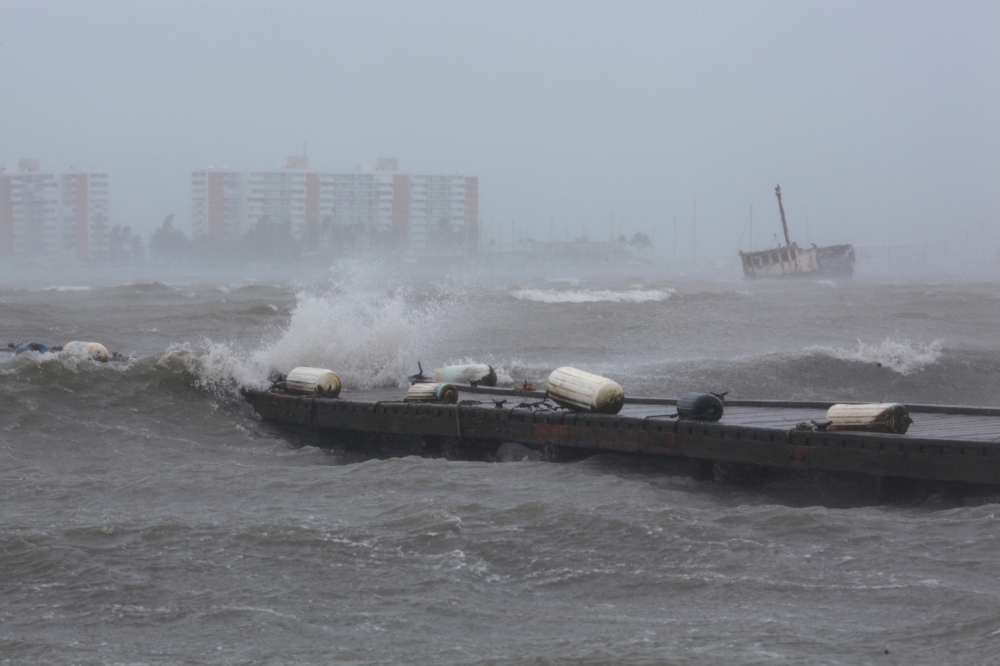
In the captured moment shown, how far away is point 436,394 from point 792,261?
92341 mm

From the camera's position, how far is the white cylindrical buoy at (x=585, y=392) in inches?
585

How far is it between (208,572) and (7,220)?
663 feet

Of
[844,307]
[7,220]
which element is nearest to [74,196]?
[7,220]

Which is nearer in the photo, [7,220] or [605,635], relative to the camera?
[605,635]

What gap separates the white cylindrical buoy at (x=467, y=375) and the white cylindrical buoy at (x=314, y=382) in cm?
198

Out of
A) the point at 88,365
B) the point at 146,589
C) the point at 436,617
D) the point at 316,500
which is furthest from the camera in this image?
the point at 88,365

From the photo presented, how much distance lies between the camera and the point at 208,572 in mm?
9375

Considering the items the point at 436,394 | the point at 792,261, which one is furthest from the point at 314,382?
the point at 792,261

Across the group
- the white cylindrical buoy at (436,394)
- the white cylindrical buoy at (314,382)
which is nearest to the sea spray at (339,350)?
the white cylindrical buoy at (314,382)

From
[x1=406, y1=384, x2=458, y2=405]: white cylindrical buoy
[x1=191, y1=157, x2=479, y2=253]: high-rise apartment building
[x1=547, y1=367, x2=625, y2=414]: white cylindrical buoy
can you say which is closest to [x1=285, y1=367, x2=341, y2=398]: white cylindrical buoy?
[x1=406, y1=384, x2=458, y2=405]: white cylindrical buoy

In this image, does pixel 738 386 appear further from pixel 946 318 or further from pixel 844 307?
pixel 844 307

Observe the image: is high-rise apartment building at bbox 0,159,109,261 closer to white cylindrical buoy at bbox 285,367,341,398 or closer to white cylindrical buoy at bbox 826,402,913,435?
white cylindrical buoy at bbox 285,367,341,398

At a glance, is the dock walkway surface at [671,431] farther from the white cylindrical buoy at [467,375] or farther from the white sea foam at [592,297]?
the white sea foam at [592,297]

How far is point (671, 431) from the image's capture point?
13.7 m
